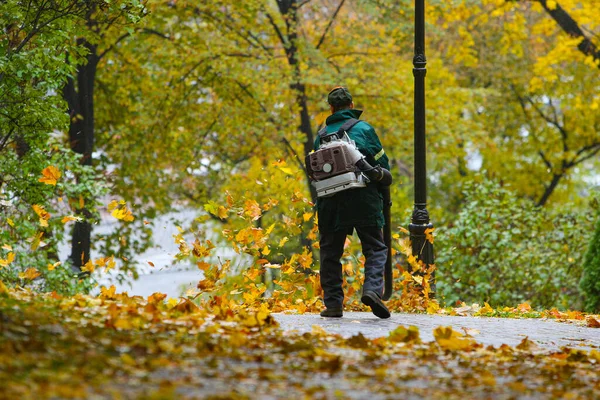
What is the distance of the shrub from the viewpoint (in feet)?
43.3

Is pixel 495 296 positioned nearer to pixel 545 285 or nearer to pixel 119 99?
pixel 545 285

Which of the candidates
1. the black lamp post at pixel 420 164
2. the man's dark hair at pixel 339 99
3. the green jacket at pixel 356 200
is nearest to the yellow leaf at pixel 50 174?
the green jacket at pixel 356 200

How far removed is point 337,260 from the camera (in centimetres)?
696

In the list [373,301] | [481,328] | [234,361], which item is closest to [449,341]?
[234,361]

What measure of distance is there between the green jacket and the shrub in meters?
6.20

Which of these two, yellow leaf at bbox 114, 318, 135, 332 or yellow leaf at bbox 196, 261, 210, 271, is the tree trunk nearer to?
yellow leaf at bbox 196, 261, 210, 271

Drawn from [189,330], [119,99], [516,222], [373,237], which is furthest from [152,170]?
[189,330]

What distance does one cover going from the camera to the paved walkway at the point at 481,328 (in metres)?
5.91

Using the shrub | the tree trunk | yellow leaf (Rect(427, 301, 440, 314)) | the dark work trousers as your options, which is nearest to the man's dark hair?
the dark work trousers

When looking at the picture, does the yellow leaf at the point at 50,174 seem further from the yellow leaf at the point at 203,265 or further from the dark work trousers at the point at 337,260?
the dark work trousers at the point at 337,260

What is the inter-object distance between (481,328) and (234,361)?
3.36 m

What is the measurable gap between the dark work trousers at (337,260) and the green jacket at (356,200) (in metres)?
0.11

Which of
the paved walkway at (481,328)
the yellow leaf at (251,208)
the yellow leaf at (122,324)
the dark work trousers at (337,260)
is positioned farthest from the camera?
the yellow leaf at (251,208)

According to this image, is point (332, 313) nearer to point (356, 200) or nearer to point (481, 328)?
point (356, 200)
